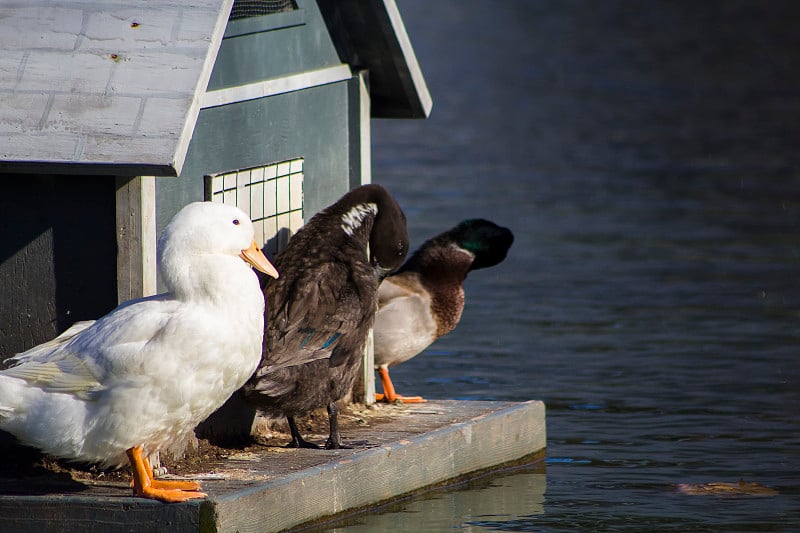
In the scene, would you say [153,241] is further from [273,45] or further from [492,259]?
[492,259]

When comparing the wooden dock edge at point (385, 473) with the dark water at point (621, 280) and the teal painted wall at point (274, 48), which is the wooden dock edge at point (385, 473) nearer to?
the dark water at point (621, 280)

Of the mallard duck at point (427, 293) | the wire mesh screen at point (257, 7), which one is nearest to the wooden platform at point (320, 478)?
the mallard duck at point (427, 293)

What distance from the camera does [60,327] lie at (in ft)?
27.9

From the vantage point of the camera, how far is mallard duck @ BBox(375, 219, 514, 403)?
11.0 meters

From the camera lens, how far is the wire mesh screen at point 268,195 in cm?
934

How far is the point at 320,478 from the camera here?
28.3ft

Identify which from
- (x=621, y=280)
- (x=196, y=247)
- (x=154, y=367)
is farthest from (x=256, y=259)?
(x=621, y=280)

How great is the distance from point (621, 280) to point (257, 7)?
29.3 ft

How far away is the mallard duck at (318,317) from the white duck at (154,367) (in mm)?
985

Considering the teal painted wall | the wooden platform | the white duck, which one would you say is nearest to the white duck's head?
the white duck

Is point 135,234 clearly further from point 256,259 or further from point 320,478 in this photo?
point 320,478

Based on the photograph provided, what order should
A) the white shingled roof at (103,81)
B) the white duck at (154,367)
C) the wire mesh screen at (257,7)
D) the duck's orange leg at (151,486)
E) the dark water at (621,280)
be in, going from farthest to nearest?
the dark water at (621,280), the wire mesh screen at (257,7), the white shingled roof at (103,81), the duck's orange leg at (151,486), the white duck at (154,367)

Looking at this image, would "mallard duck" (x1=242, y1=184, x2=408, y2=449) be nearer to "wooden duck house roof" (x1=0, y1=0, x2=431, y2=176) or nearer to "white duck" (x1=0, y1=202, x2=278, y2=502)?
"white duck" (x1=0, y1=202, x2=278, y2=502)

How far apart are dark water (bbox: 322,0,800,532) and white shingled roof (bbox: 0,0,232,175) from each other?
2.25 m
